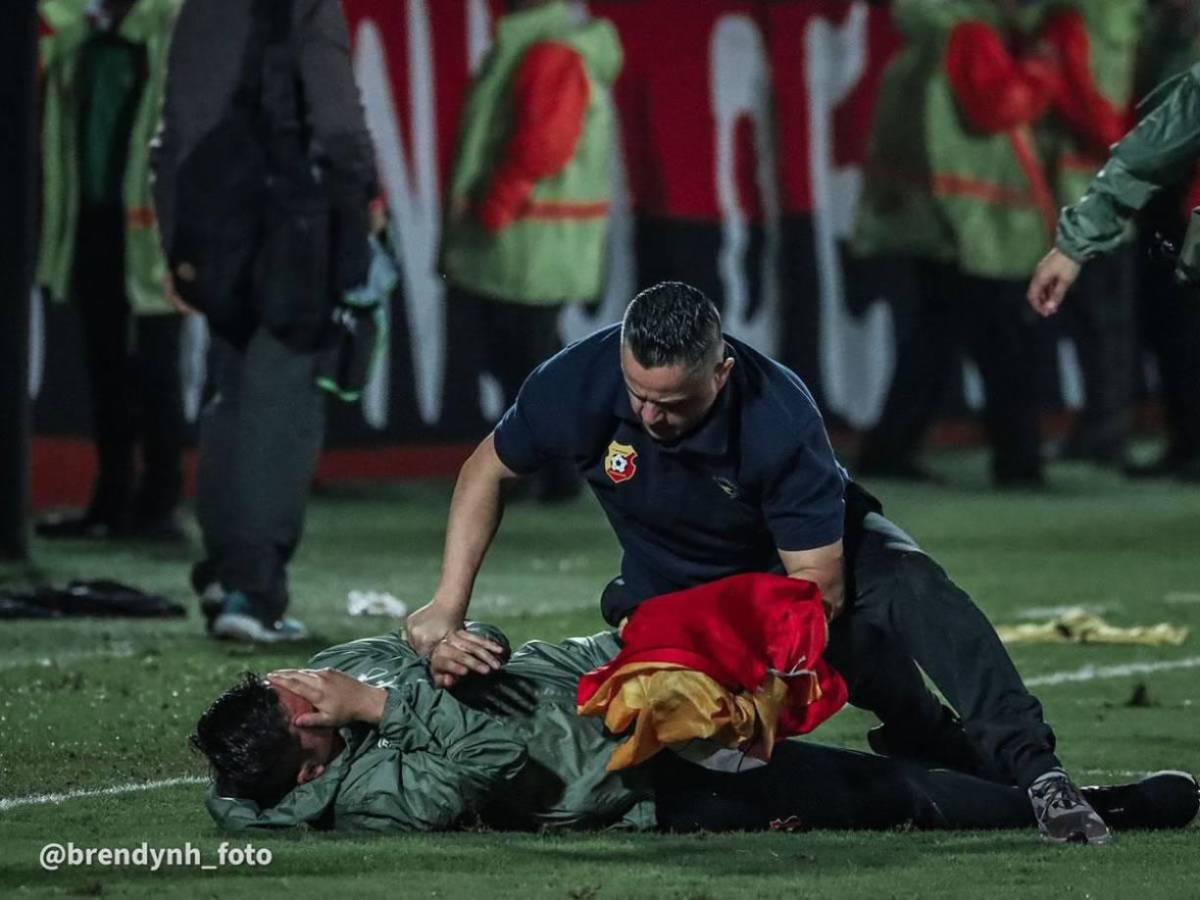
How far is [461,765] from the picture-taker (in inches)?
249

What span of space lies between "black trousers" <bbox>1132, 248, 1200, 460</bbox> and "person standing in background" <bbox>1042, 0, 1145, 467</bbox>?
306mm

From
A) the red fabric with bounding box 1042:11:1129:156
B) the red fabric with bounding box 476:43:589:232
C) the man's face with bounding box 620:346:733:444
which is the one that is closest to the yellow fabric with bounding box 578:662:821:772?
the man's face with bounding box 620:346:733:444

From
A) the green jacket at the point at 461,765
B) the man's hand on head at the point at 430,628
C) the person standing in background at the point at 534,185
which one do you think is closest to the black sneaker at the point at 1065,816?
the green jacket at the point at 461,765

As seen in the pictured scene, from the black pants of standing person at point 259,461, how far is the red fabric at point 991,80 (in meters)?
6.95

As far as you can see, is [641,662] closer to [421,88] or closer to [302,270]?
[302,270]

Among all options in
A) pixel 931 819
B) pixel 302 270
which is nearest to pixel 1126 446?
Answer: pixel 302 270

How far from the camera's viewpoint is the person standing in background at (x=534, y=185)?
14.7 m

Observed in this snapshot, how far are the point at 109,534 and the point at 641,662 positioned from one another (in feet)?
23.6

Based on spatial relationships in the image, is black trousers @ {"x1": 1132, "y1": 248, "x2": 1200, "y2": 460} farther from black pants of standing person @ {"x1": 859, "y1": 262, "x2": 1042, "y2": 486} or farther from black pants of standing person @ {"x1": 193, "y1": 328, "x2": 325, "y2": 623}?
black pants of standing person @ {"x1": 193, "y1": 328, "x2": 325, "y2": 623}

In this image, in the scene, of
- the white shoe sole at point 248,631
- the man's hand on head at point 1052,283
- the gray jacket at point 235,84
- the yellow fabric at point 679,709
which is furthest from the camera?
the white shoe sole at point 248,631

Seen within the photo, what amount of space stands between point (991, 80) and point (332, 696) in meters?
10.2

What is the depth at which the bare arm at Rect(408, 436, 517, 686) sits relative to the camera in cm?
647
